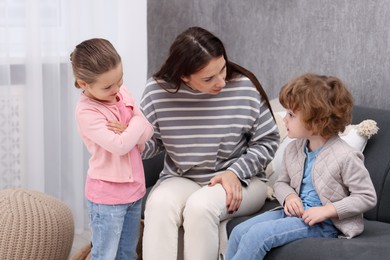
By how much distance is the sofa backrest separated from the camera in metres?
2.56

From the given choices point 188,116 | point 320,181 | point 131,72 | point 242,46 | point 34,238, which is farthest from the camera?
point 131,72

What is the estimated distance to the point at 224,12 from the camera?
3527 mm

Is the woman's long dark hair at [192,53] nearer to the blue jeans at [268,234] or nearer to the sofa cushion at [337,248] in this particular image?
the blue jeans at [268,234]

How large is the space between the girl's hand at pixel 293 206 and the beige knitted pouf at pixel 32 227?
99cm

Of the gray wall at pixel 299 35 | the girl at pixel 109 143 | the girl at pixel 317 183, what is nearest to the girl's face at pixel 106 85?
the girl at pixel 109 143

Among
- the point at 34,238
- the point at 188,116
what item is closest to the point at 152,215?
the point at 188,116

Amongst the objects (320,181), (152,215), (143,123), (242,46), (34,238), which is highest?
(242,46)

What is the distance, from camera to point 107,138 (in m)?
2.29

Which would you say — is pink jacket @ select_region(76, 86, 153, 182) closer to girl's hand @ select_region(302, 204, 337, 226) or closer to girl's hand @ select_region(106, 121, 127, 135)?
girl's hand @ select_region(106, 121, 127, 135)

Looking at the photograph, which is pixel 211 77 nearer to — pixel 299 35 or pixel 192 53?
pixel 192 53

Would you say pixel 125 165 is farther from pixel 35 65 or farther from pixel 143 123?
pixel 35 65

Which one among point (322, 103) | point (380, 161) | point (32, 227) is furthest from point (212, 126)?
point (32, 227)

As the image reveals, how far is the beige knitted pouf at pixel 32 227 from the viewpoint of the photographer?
2785 millimetres

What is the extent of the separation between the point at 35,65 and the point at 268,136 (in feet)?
4.48
